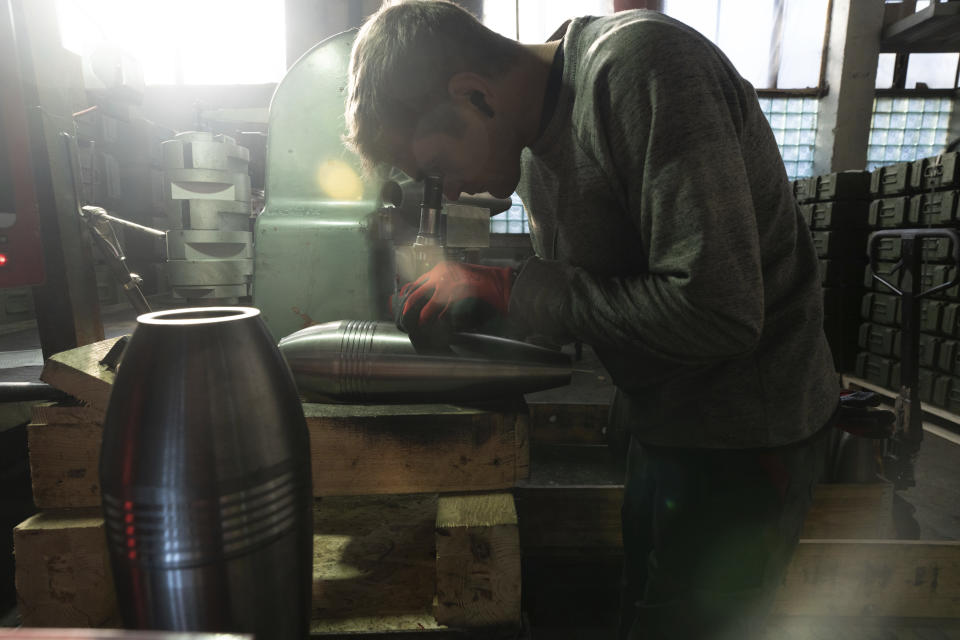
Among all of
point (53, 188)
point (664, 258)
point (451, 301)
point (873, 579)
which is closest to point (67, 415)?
point (451, 301)

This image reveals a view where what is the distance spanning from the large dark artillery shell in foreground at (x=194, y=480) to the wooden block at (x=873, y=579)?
144cm

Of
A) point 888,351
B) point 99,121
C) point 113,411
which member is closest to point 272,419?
point 113,411

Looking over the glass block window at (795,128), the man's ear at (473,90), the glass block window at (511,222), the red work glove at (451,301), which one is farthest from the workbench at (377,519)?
the glass block window at (795,128)

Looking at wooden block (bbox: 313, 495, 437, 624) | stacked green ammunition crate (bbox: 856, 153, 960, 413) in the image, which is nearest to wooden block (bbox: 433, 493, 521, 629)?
wooden block (bbox: 313, 495, 437, 624)

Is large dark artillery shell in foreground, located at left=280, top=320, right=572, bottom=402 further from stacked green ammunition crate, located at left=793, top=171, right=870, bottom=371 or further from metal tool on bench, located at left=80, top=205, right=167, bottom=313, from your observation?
stacked green ammunition crate, located at left=793, top=171, right=870, bottom=371

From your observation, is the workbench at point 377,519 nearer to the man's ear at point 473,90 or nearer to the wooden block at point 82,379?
the wooden block at point 82,379

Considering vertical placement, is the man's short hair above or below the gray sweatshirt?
above

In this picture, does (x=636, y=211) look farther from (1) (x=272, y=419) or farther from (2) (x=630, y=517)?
(2) (x=630, y=517)

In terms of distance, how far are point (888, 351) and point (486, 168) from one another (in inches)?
155

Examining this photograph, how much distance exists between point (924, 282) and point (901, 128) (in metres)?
4.62

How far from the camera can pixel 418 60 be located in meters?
0.89

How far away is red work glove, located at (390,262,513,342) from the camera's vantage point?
98 centimetres

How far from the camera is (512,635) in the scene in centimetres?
91

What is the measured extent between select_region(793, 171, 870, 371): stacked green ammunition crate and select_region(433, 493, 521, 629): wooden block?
412cm
